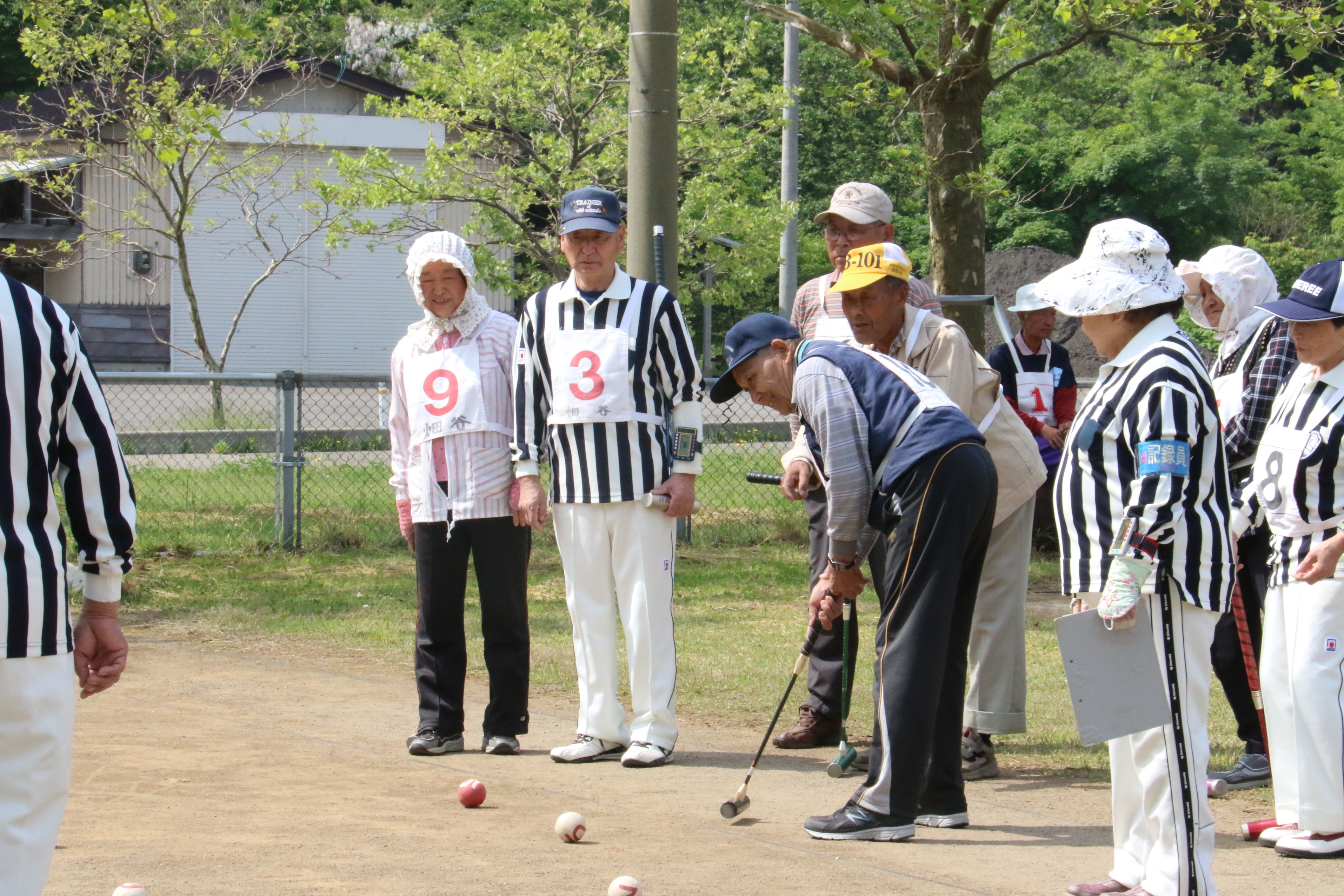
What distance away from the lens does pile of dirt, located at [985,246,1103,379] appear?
18969 mm

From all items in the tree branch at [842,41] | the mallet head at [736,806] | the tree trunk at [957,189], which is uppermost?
the tree branch at [842,41]

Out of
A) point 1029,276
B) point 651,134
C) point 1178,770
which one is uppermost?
point 651,134

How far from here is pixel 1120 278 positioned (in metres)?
3.92

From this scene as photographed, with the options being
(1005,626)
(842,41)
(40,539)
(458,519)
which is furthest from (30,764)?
(842,41)

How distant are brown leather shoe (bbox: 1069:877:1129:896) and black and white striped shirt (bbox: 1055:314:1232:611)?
88 cm

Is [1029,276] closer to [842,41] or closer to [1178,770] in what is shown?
[842,41]

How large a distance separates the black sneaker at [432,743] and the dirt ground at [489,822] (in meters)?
0.05

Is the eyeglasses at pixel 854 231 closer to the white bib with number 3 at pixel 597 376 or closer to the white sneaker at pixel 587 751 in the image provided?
the white bib with number 3 at pixel 597 376

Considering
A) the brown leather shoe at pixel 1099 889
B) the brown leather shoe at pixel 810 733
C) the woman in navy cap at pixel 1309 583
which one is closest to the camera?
the brown leather shoe at pixel 1099 889

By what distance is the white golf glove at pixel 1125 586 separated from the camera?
376 cm

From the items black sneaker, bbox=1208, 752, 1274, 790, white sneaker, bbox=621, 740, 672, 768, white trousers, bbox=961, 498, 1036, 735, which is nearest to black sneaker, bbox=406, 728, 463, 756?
white sneaker, bbox=621, 740, 672, 768

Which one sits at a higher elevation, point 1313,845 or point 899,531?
point 899,531

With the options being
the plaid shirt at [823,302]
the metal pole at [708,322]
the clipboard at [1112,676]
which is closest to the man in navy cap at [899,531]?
the clipboard at [1112,676]

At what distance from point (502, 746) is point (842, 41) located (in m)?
7.43
